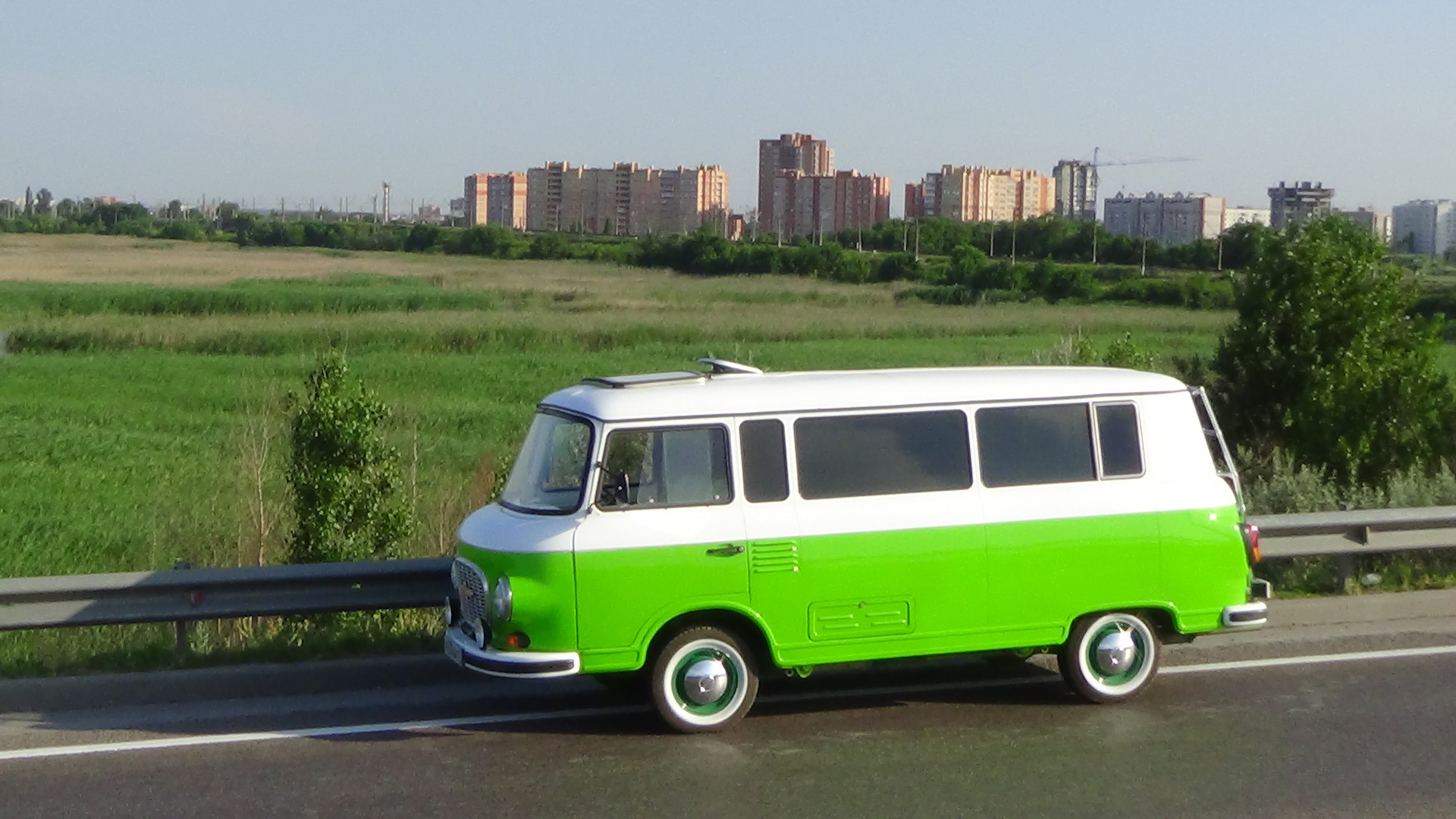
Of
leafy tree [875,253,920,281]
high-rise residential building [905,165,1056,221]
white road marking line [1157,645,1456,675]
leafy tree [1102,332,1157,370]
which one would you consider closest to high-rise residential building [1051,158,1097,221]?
high-rise residential building [905,165,1056,221]

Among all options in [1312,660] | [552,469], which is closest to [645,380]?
[552,469]

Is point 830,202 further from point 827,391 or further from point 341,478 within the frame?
point 827,391

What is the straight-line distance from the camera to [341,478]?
1471 cm

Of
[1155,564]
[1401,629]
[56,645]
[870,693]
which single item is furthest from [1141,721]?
[56,645]

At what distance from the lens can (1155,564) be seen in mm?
7562

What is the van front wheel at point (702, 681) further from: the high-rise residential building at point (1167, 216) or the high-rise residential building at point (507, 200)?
the high-rise residential building at point (507, 200)

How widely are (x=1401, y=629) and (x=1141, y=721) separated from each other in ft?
9.37

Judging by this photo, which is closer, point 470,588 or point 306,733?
point 306,733

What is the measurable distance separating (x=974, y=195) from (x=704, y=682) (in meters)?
159

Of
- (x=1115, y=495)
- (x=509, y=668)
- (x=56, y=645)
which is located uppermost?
(x=1115, y=495)

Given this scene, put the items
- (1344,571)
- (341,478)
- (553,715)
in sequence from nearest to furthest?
(553,715), (1344,571), (341,478)

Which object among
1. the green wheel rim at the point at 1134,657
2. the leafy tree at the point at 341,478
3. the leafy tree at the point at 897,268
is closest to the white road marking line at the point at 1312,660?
the green wheel rim at the point at 1134,657

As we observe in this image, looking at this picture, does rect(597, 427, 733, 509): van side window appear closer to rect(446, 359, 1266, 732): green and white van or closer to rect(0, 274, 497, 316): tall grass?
rect(446, 359, 1266, 732): green and white van

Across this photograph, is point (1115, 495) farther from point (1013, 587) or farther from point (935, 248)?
point (935, 248)
